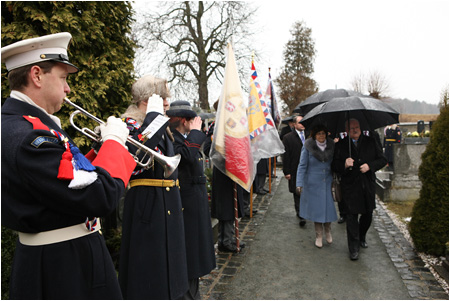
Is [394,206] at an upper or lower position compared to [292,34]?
lower

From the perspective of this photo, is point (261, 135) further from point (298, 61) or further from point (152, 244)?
point (298, 61)

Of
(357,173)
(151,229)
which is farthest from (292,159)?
(151,229)

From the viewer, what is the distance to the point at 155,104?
267 cm

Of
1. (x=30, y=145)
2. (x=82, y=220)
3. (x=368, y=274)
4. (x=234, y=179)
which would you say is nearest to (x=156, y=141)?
(x=82, y=220)

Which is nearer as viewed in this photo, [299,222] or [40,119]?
[40,119]

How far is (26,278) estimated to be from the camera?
5.51 ft

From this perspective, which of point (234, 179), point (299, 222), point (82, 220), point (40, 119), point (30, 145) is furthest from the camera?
point (299, 222)

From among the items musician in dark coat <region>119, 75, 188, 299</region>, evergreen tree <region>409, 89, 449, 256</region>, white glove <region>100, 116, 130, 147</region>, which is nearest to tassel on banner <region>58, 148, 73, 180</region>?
white glove <region>100, 116, 130, 147</region>

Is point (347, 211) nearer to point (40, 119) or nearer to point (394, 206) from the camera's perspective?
point (394, 206)

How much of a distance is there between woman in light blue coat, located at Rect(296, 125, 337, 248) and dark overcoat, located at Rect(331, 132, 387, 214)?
0.26 meters

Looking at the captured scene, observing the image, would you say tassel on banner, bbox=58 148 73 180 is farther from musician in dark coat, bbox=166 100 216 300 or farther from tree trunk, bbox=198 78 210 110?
tree trunk, bbox=198 78 210 110

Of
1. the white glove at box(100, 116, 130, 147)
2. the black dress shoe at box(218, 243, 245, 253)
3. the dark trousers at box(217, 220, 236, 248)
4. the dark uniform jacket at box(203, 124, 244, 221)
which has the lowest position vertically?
the black dress shoe at box(218, 243, 245, 253)

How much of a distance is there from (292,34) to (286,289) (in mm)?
38641

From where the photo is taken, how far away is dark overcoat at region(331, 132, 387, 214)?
4871 mm
